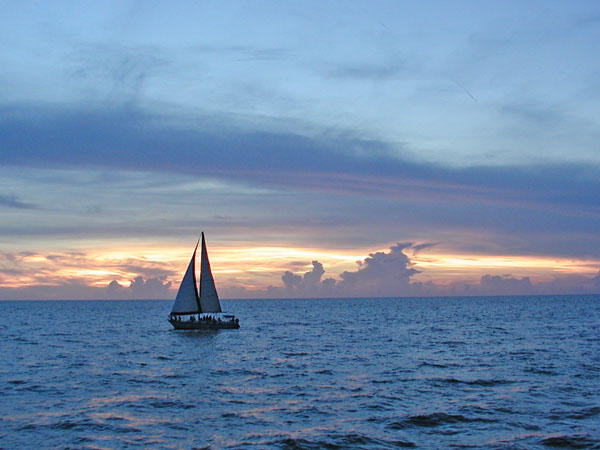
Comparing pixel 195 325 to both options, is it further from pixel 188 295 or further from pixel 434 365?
pixel 434 365

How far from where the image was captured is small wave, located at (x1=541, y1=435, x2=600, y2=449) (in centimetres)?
2759

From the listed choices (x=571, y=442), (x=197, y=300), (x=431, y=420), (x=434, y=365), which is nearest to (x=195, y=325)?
(x=197, y=300)

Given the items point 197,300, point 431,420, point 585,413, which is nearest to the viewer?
point 431,420

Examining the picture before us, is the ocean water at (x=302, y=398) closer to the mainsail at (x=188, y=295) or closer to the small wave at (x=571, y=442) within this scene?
the small wave at (x=571, y=442)

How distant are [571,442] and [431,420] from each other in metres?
6.98

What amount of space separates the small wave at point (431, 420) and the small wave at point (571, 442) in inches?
158

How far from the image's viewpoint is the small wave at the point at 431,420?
102 feet

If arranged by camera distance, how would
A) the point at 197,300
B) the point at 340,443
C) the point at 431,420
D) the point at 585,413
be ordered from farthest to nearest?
the point at 197,300 < the point at 585,413 < the point at 431,420 < the point at 340,443

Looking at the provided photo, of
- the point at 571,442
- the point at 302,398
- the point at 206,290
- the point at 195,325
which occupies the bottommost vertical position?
the point at 571,442

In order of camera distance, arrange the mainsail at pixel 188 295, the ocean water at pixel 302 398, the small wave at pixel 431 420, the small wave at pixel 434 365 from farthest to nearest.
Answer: the mainsail at pixel 188 295 → the small wave at pixel 434 365 → the small wave at pixel 431 420 → the ocean water at pixel 302 398

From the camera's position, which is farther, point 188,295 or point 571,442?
point 188,295

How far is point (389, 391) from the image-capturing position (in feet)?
132

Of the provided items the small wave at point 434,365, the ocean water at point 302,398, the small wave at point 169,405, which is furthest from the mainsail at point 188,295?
the small wave at point 169,405

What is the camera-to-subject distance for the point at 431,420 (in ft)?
105
